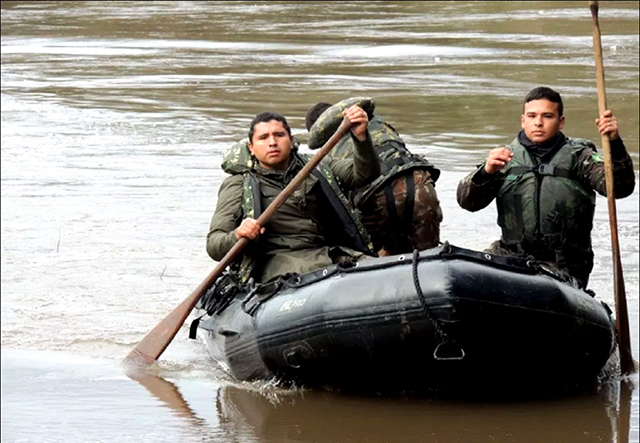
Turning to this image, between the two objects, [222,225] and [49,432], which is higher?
[222,225]

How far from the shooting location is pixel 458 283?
6949 mm

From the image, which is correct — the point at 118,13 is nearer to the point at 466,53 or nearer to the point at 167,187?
the point at 466,53

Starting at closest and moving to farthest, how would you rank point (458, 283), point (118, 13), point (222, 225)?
point (458, 283) → point (222, 225) → point (118, 13)

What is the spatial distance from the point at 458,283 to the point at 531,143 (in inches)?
58.3

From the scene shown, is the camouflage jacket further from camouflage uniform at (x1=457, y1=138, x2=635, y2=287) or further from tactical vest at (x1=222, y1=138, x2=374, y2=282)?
camouflage uniform at (x1=457, y1=138, x2=635, y2=287)

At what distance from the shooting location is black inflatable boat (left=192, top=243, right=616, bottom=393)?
7004 millimetres

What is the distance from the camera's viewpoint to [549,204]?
26.5ft

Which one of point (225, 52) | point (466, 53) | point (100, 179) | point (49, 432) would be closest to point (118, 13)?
point (225, 52)

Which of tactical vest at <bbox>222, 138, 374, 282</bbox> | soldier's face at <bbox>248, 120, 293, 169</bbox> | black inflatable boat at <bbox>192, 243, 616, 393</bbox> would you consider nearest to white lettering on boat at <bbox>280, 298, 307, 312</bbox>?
black inflatable boat at <bbox>192, 243, 616, 393</bbox>

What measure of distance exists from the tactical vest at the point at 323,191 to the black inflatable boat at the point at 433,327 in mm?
472

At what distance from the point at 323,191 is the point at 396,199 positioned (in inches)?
27.7

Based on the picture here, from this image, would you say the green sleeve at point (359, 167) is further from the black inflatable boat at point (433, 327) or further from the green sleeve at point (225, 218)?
the black inflatable boat at point (433, 327)

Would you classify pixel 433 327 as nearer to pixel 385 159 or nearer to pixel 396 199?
pixel 396 199

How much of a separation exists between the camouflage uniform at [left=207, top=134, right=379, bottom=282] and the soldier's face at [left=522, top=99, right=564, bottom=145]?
2.63ft
